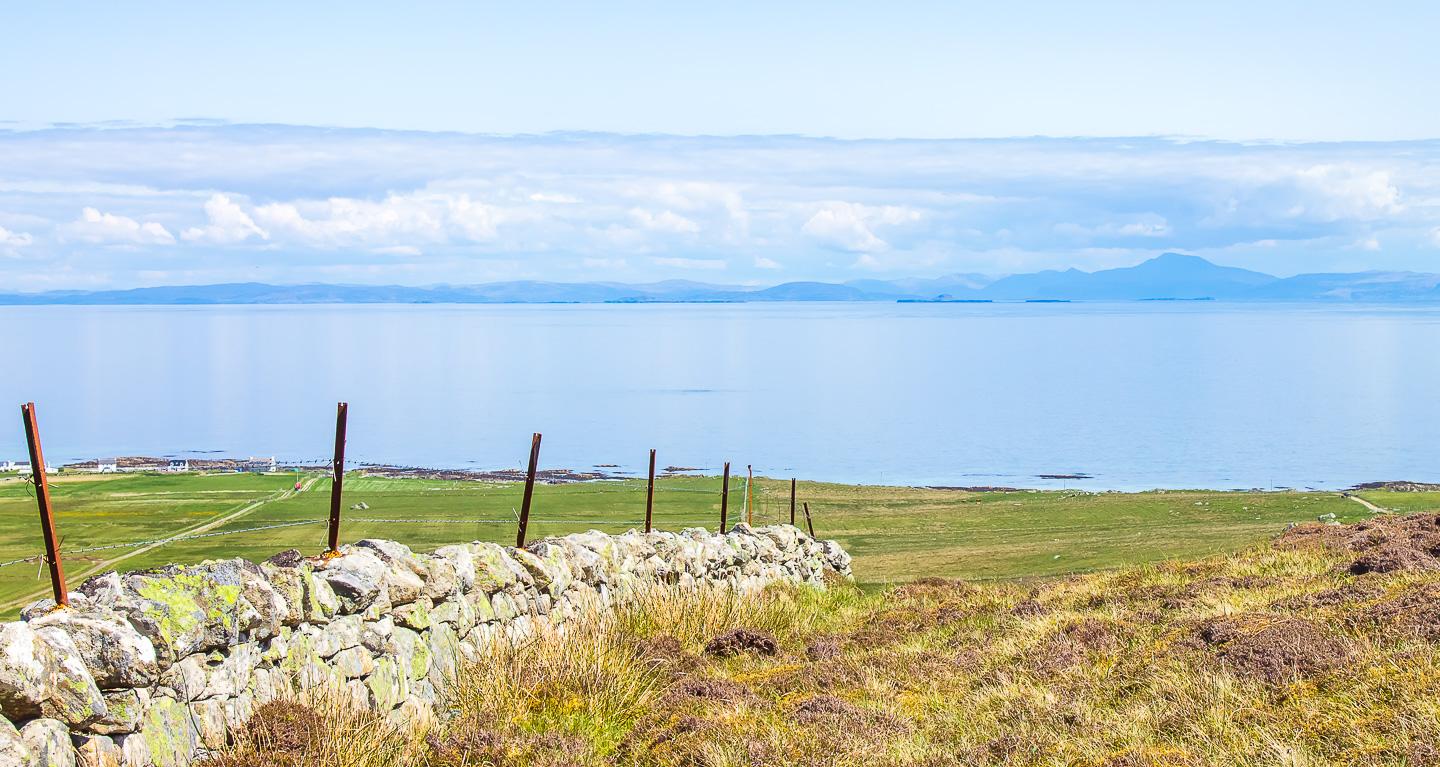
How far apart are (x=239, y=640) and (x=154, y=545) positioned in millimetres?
20046

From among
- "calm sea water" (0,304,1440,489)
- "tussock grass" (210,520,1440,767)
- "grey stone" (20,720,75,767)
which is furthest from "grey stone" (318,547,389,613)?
"calm sea water" (0,304,1440,489)

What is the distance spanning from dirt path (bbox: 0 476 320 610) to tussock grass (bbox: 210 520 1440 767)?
1109 centimetres

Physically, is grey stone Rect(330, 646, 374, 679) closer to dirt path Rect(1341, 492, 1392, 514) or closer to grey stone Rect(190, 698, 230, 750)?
grey stone Rect(190, 698, 230, 750)

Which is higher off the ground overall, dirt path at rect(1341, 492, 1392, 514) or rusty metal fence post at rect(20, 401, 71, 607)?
rusty metal fence post at rect(20, 401, 71, 607)

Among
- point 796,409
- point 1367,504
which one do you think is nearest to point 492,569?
point 1367,504

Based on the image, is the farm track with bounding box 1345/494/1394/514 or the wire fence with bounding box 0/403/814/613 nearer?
the wire fence with bounding box 0/403/814/613

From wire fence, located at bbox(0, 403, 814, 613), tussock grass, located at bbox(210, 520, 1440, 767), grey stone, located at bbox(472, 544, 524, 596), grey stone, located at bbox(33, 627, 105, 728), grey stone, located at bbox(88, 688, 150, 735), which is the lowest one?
wire fence, located at bbox(0, 403, 814, 613)

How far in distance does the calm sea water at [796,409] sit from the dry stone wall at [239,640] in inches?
1843

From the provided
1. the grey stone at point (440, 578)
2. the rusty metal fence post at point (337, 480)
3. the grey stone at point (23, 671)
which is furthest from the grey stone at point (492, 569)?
the grey stone at point (23, 671)

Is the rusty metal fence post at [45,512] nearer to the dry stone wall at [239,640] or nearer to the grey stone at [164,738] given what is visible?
the dry stone wall at [239,640]

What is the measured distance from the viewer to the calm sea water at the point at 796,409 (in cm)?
6166

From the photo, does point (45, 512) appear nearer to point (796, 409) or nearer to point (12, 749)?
point (12, 749)

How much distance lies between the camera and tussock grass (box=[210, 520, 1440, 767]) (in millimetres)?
6812

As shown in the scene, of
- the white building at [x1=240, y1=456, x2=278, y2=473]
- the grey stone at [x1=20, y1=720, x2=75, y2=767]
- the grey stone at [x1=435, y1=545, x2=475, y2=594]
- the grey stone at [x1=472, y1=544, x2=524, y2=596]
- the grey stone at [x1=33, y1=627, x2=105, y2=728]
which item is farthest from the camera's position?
the white building at [x1=240, y1=456, x2=278, y2=473]
